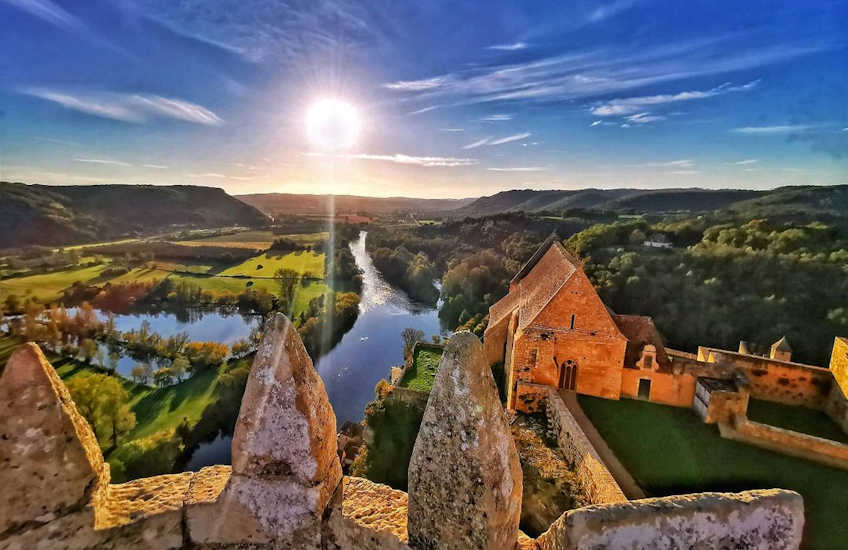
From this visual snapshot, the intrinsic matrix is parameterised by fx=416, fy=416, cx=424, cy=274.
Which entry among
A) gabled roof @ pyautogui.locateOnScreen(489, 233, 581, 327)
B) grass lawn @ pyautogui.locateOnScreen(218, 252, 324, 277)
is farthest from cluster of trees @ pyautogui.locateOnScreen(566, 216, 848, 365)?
grass lawn @ pyautogui.locateOnScreen(218, 252, 324, 277)

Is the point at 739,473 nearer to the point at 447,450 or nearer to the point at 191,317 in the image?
the point at 447,450

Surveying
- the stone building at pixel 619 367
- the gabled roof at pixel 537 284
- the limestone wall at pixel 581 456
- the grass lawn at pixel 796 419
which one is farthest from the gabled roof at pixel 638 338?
the grass lawn at pixel 796 419

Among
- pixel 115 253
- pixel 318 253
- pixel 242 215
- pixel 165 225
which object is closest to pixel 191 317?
pixel 115 253

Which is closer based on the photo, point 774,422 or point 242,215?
point 774,422

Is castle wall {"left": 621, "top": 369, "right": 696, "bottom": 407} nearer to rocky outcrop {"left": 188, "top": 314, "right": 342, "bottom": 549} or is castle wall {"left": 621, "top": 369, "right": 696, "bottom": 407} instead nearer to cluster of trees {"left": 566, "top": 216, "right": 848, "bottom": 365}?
rocky outcrop {"left": 188, "top": 314, "right": 342, "bottom": 549}

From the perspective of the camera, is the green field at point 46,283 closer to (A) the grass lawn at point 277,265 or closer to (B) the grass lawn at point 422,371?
(A) the grass lawn at point 277,265
